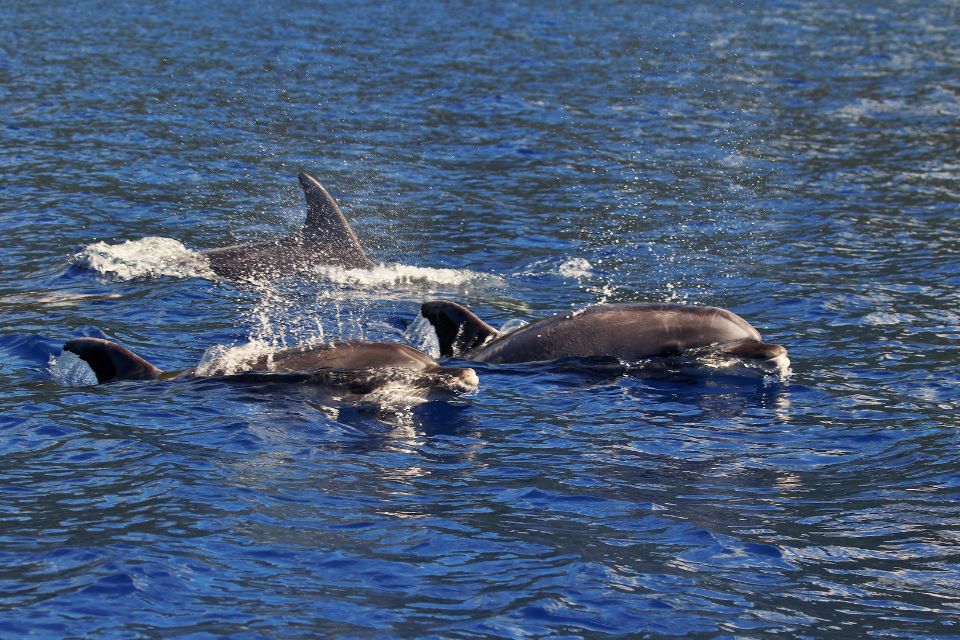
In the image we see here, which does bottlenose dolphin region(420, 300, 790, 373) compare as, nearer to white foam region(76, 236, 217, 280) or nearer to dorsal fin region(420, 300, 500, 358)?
dorsal fin region(420, 300, 500, 358)

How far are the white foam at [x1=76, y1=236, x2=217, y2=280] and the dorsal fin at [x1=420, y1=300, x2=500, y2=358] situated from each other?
4417mm

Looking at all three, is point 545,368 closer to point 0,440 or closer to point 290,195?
point 0,440

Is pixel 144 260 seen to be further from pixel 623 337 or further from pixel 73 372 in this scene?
pixel 623 337

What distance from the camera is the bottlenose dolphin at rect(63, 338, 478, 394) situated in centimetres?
1120

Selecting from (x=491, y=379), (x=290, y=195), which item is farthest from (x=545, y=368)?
(x=290, y=195)

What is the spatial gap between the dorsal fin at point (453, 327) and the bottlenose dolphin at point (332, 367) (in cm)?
146

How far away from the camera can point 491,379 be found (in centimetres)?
1206

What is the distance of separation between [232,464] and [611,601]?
333 centimetres

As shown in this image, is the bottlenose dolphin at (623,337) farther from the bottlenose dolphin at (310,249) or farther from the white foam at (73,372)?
the bottlenose dolphin at (310,249)

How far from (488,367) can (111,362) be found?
3.37 m

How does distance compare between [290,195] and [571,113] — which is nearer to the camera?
[290,195]

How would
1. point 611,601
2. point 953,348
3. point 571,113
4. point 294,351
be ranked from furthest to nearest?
point 571,113
point 953,348
point 294,351
point 611,601

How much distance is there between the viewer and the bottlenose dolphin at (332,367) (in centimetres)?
1120

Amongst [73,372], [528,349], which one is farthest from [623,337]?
[73,372]
